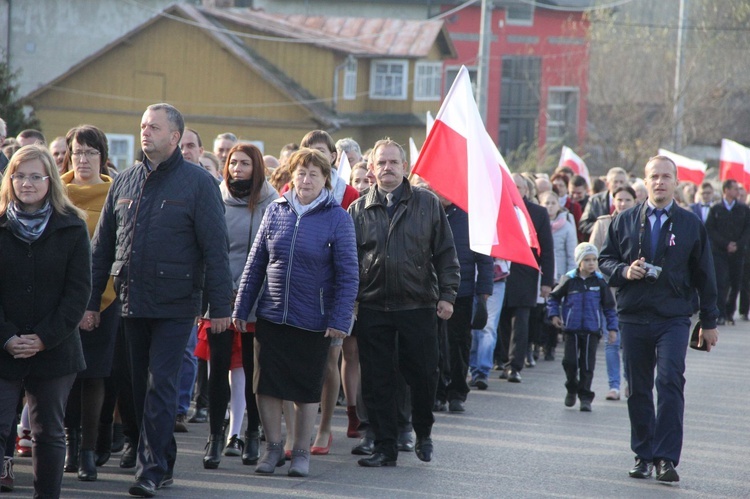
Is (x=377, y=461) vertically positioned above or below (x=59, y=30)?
below

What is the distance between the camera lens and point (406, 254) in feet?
26.4

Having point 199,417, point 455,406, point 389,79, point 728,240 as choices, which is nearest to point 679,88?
point 389,79

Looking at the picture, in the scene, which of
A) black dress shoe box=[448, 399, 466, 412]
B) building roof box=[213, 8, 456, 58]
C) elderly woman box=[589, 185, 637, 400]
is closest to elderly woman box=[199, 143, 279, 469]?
black dress shoe box=[448, 399, 466, 412]

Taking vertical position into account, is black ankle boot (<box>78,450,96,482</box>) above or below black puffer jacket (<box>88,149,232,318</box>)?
below

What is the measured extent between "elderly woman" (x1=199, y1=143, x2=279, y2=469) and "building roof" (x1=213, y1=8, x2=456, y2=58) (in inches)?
1465

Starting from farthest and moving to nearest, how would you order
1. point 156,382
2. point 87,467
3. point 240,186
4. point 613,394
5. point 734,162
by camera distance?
point 734,162
point 613,394
point 240,186
point 87,467
point 156,382

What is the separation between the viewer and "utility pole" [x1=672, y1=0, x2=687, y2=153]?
118ft

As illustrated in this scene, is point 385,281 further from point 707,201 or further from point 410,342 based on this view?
point 707,201

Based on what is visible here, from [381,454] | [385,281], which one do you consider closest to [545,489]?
[381,454]

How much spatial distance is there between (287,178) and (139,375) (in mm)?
2153

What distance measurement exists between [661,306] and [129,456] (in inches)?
140

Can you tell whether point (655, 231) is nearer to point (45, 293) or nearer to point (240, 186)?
point (240, 186)

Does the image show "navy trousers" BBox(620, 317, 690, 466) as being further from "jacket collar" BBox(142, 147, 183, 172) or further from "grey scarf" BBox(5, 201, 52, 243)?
"grey scarf" BBox(5, 201, 52, 243)

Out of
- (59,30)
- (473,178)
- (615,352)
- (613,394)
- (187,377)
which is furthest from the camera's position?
(59,30)
